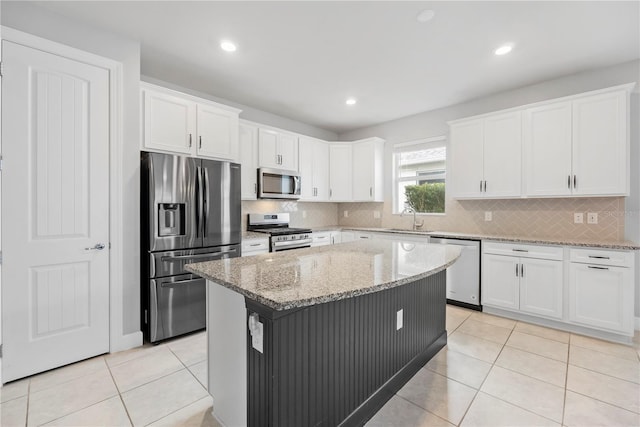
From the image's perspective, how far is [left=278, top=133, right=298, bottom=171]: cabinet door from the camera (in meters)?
4.28

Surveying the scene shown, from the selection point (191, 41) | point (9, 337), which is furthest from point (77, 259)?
point (191, 41)

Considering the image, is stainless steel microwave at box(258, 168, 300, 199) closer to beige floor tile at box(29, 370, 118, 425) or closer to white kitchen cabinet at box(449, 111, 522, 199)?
white kitchen cabinet at box(449, 111, 522, 199)

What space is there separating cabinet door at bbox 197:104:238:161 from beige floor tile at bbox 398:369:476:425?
2953mm

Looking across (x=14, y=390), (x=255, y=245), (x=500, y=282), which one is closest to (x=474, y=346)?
(x=500, y=282)

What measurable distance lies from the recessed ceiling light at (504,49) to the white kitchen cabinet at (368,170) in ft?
7.42

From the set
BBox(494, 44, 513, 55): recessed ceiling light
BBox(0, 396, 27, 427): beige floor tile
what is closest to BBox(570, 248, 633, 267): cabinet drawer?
BBox(494, 44, 513, 55): recessed ceiling light

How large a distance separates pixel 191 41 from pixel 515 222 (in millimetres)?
4183

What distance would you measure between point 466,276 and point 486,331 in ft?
2.52

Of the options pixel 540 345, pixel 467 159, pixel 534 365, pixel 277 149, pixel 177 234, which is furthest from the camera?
pixel 277 149

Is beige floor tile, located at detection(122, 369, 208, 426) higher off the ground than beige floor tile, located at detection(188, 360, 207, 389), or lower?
lower

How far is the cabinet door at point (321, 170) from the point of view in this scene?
4859 millimetres

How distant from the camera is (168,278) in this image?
2.67 m

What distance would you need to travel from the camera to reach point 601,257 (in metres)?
2.69

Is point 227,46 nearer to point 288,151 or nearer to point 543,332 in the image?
point 288,151
